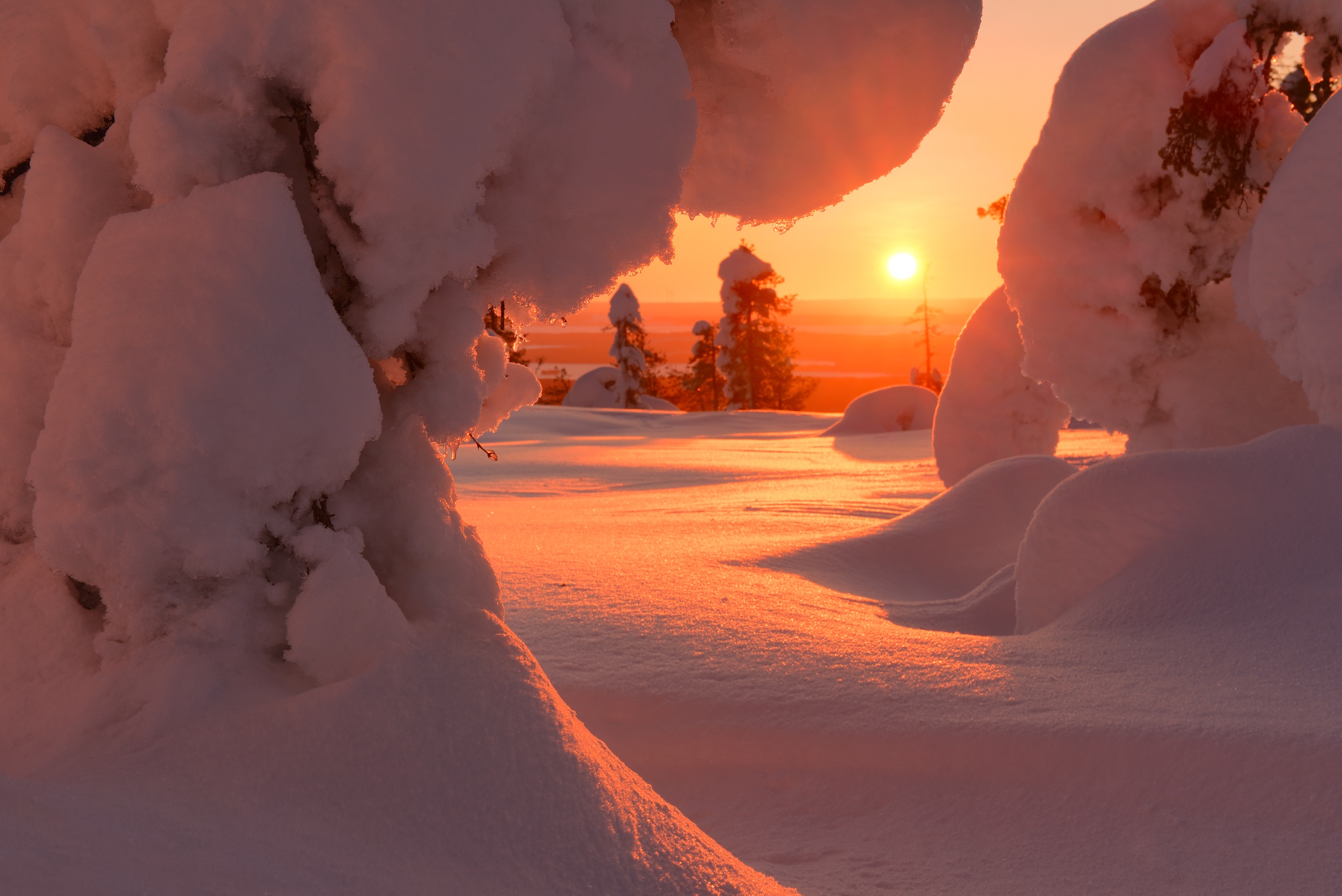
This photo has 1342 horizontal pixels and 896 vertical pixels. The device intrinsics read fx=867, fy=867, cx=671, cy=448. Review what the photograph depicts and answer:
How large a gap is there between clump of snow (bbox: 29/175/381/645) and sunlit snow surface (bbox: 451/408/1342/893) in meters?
1.78

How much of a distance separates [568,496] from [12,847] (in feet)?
31.8

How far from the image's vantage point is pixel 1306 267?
5.06 m

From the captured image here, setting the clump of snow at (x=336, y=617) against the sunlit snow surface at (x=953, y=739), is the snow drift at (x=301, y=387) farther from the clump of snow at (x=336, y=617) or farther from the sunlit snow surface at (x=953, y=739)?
the sunlit snow surface at (x=953, y=739)

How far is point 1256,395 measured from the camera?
21.4 feet

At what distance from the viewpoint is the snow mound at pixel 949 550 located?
542 cm

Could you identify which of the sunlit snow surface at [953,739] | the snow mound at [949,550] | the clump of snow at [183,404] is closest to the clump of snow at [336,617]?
the clump of snow at [183,404]

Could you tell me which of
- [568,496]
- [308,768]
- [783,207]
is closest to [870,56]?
[783,207]

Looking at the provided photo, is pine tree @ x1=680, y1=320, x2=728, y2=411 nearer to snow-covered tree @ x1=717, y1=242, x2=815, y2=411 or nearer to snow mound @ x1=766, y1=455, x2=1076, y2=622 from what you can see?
snow-covered tree @ x1=717, y1=242, x2=815, y2=411

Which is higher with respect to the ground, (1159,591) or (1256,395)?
(1256,395)

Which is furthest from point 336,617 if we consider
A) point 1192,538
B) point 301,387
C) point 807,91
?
point 1192,538

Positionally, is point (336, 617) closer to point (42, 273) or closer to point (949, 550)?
point (42, 273)

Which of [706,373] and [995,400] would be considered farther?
[706,373]

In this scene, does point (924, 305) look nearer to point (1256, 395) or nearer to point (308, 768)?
point (1256, 395)

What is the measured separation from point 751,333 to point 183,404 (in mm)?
33424
